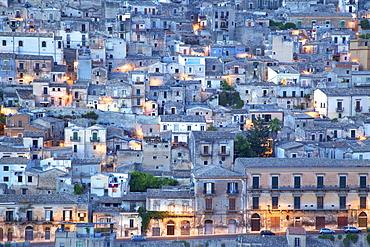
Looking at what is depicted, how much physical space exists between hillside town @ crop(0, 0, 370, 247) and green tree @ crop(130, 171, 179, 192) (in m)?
0.09

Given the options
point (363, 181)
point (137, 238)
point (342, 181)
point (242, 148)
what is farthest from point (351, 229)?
point (137, 238)

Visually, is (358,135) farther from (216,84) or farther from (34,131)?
(34,131)

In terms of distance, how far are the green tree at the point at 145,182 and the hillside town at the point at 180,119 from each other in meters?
0.09

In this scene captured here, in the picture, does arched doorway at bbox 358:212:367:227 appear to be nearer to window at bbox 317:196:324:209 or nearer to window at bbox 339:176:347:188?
window at bbox 339:176:347:188

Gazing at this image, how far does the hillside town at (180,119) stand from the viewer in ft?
191

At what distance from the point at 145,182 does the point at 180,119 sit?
830 cm

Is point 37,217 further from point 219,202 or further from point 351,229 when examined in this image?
point 351,229

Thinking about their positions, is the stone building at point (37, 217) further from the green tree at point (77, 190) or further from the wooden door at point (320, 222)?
the wooden door at point (320, 222)

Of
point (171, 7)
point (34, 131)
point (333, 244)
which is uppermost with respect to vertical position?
point (171, 7)

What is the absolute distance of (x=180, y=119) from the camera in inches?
2682

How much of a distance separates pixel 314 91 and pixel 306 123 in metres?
6.48

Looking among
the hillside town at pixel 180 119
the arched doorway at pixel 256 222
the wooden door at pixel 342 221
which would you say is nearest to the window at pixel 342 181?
the hillside town at pixel 180 119

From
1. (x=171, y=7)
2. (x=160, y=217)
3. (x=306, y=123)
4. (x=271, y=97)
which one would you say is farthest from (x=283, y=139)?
(x=171, y=7)

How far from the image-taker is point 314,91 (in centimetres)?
7588
